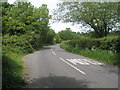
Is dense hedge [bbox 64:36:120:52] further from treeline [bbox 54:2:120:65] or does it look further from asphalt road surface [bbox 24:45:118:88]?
asphalt road surface [bbox 24:45:118:88]

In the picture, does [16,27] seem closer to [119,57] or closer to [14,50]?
[14,50]

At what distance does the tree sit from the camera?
23.3 meters

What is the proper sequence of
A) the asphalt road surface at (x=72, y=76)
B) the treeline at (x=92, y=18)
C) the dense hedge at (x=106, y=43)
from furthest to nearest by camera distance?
the treeline at (x=92, y=18) < the dense hedge at (x=106, y=43) < the asphalt road surface at (x=72, y=76)

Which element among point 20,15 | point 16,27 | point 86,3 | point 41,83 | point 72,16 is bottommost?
point 41,83

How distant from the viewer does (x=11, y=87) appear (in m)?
5.22

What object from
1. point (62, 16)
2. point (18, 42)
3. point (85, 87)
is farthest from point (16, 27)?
point (62, 16)

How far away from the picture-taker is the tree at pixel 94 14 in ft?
76.4

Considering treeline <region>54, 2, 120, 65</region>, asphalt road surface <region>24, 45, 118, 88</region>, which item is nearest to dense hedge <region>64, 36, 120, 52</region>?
treeline <region>54, 2, 120, 65</region>

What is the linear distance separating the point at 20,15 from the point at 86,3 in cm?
1771

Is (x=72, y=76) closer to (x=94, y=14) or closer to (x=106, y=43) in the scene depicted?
(x=106, y=43)

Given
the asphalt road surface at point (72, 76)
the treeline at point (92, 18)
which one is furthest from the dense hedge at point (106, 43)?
the asphalt road surface at point (72, 76)

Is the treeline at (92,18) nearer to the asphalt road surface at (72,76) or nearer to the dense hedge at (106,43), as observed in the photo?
the dense hedge at (106,43)

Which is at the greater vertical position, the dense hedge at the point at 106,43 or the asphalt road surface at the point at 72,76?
the dense hedge at the point at 106,43

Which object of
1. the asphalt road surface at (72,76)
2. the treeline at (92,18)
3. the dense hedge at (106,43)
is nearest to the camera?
the asphalt road surface at (72,76)
